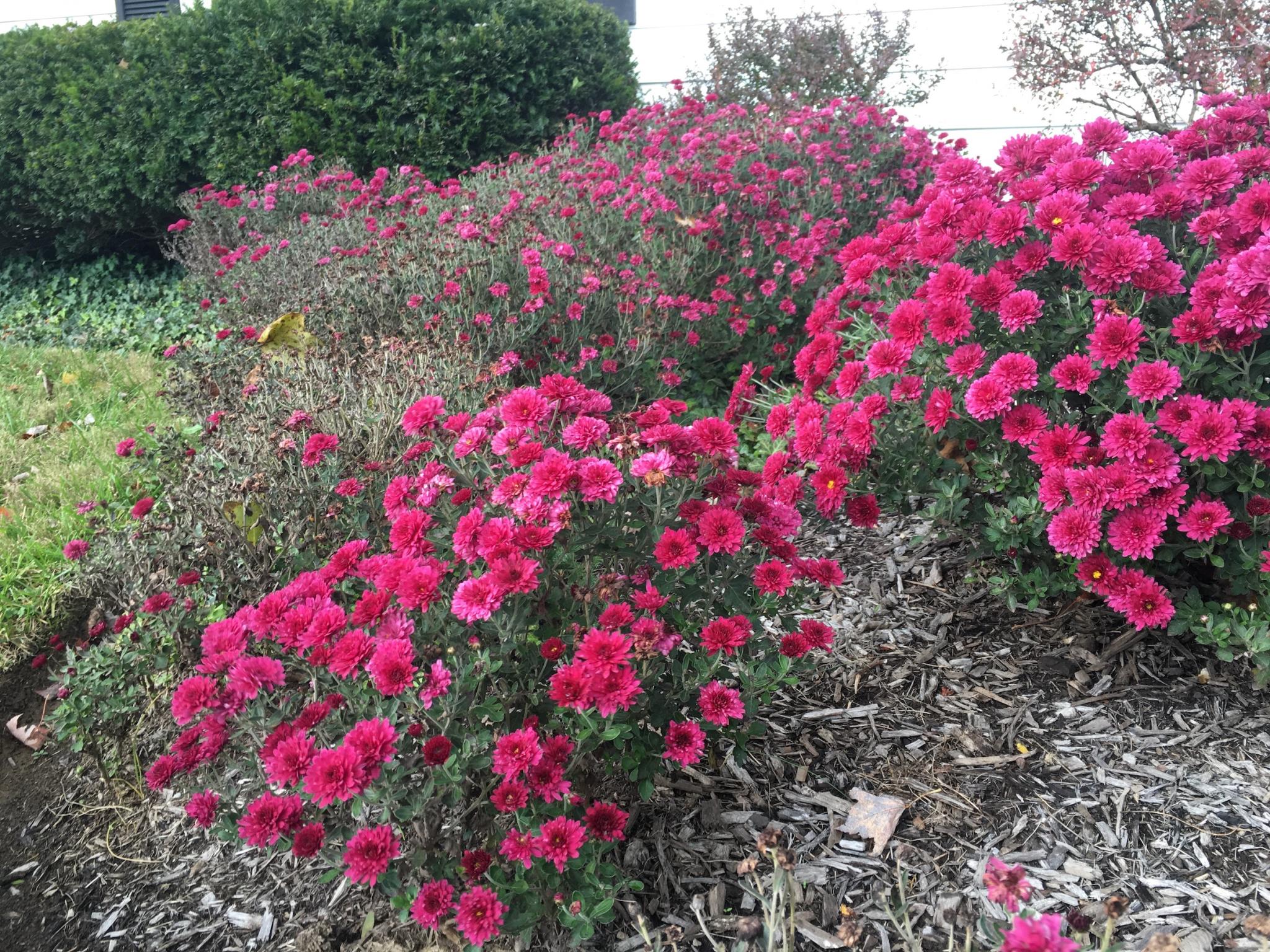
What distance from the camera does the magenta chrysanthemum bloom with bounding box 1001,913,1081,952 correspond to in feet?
3.43

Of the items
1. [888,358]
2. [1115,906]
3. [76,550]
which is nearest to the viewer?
[1115,906]

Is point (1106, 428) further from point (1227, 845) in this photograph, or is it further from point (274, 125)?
point (274, 125)

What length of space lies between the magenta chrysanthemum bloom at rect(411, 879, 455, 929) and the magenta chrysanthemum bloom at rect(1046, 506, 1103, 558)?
1583 millimetres

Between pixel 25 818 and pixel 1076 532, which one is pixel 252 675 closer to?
pixel 25 818

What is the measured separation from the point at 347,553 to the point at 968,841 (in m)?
1.60

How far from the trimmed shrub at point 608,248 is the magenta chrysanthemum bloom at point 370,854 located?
2136 mm

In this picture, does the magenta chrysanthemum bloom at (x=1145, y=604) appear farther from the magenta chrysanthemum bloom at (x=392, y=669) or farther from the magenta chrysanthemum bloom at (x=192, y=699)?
the magenta chrysanthemum bloom at (x=192, y=699)

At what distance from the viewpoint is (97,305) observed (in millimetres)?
8070

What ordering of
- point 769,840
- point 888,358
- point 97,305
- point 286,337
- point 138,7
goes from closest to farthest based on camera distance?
point 769,840, point 888,358, point 286,337, point 97,305, point 138,7

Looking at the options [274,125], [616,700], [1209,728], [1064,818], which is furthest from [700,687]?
[274,125]

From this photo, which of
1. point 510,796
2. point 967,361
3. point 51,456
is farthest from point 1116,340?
point 51,456

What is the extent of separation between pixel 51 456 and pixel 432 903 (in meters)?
3.98

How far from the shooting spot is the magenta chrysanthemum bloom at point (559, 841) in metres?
1.58

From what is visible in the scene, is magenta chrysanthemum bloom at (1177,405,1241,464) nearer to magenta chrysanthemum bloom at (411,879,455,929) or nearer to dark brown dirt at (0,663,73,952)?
magenta chrysanthemum bloom at (411,879,455,929)
